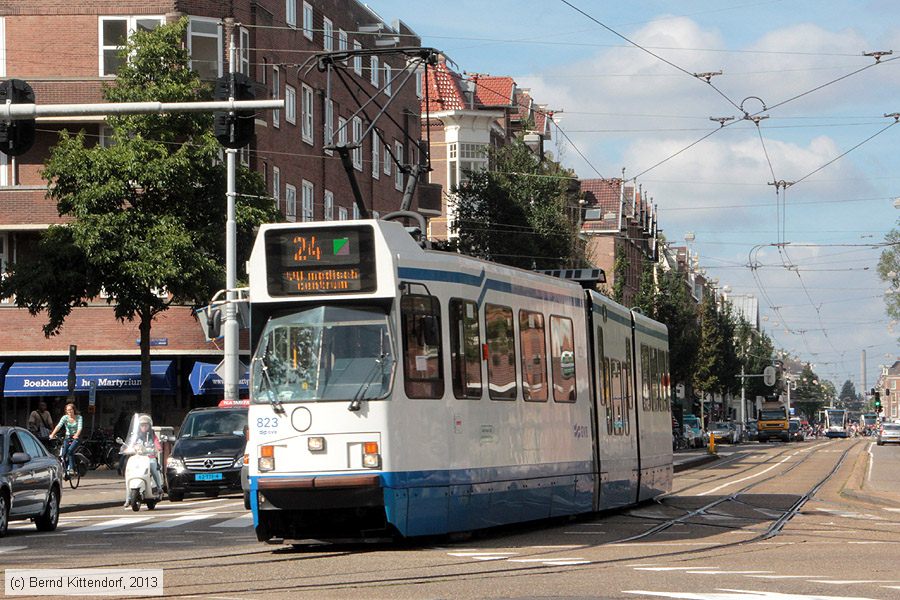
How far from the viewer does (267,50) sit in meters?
47.3

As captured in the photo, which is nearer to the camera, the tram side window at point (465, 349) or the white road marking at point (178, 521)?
the tram side window at point (465, 349)

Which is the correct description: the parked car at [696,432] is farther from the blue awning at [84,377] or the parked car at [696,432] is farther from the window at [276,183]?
the blue awning at [84,377]

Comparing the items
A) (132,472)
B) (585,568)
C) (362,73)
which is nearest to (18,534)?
(132,472)

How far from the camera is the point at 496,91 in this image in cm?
7831

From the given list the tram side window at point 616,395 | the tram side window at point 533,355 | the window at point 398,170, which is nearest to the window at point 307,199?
the window at point 398,170

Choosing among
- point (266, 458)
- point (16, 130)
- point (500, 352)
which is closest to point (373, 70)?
point (16, 130)

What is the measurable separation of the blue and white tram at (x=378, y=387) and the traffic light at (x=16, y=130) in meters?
5.88

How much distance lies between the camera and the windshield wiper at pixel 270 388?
584 inches

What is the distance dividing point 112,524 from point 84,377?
23.5 metres

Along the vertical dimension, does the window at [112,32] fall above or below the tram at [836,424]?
above

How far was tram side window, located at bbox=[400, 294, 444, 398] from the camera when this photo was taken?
590 inches

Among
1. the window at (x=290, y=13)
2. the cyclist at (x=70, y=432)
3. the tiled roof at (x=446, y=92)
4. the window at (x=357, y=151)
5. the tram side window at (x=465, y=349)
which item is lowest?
the cyclist at (x=70, y=432)

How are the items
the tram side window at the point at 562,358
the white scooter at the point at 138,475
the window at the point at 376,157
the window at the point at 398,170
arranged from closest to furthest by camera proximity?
the tram side window at the point at 562,358
the white scooter at the point at 138,475
the window at the point at 376,157
the window at the point at 398,170

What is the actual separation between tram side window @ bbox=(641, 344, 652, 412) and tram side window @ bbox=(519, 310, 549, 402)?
598 centimetres
